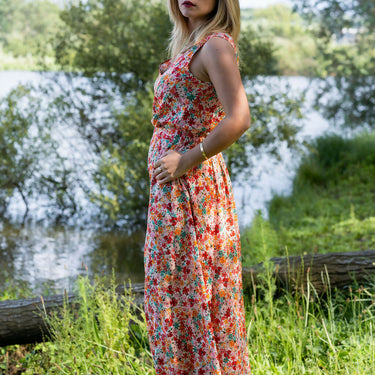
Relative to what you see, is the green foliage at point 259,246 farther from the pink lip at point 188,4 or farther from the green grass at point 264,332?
the pink lip at point 188,4

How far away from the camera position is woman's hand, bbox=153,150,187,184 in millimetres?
1898

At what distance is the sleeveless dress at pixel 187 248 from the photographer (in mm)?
1925

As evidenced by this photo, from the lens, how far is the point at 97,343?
8.48 feet

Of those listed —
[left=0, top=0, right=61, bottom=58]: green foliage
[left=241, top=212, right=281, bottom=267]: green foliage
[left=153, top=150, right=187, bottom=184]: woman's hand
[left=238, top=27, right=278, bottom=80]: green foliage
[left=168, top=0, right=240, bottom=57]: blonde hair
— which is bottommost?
[left=241, top=212, right=281, bottom=267]: green foliage

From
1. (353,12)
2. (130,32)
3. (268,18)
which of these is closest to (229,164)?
(130,32)

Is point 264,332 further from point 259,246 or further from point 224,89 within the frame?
point 224,89

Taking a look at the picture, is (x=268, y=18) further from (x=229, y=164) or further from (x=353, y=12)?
(x=229, y=164)

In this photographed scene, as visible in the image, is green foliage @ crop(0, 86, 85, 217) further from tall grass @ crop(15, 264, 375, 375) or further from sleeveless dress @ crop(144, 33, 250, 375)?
sleeveless dress @ crop(144, 33, 250, 375)

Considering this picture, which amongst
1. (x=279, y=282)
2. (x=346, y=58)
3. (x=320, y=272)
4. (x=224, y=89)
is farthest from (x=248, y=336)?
(x=346, y=58)

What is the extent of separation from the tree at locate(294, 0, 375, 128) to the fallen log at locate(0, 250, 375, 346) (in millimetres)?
7009

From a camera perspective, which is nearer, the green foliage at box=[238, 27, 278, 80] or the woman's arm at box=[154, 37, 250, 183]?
the woman's arm at box=[154, 37, 250, 183]

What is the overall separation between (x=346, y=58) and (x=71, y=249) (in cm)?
653

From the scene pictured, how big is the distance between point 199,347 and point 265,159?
243 inches

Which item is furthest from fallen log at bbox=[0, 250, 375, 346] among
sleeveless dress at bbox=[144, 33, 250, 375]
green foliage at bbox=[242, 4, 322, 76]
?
green foliage at bbox=[242, 4, 322, 76]
